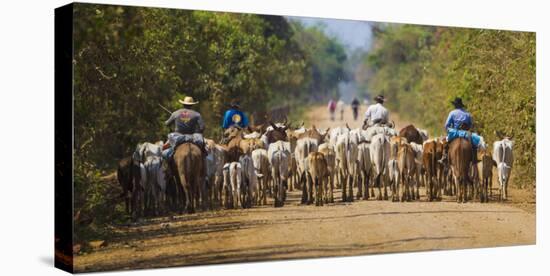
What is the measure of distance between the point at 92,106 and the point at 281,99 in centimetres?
334

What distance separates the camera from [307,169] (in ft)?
53.6

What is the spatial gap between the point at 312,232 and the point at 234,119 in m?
2.11

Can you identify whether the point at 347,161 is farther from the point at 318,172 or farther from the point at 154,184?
the point at 154,184

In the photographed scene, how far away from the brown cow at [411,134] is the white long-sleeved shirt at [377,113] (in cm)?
39

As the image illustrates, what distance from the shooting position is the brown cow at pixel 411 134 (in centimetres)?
1706

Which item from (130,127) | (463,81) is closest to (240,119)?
(130,127)

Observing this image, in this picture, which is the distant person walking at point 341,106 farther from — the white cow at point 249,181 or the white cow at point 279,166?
the white cow at point 249,181

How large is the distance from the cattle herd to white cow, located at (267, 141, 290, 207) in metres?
0.02

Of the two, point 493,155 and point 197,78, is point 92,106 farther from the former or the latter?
point 493,155

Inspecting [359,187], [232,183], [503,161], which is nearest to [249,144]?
[232,183]

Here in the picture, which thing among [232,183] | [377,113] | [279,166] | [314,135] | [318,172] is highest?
[377,113]

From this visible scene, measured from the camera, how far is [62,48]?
47.5ft

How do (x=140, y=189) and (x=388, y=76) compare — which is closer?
(x=140, y=189)

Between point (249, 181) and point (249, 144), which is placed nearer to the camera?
point (249, 181)
